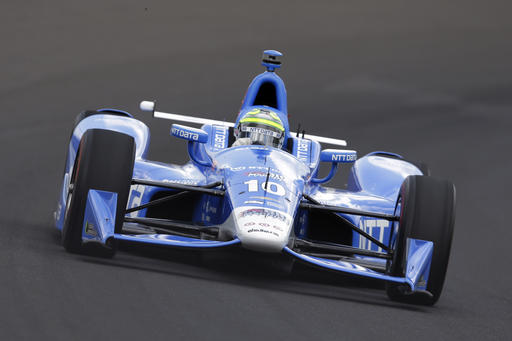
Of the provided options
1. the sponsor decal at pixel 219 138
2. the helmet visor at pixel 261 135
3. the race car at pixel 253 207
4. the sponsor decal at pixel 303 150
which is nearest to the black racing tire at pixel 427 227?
the race car at pixel 253 207

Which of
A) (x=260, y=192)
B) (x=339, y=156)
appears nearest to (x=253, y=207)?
(x=260, y=192)

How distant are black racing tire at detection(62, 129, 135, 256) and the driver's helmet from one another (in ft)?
6.70

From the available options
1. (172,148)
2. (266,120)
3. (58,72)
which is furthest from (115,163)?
(58,72)

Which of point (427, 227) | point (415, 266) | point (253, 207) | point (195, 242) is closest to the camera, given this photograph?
point (195, 242)

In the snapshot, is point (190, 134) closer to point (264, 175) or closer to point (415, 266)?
point (264, 175)

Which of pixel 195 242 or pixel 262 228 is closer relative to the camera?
pixel 262 228

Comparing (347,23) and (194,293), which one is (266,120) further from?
(347,23)

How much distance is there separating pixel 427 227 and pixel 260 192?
1493 mm

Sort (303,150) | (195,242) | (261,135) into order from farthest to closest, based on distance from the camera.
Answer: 1. (303,150)
2. (261,135)
3. (195,242)

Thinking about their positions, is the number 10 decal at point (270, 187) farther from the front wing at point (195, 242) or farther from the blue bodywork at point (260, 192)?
the front wing at point (195, 242)

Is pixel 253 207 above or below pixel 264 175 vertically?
below

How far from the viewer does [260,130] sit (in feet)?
36.4

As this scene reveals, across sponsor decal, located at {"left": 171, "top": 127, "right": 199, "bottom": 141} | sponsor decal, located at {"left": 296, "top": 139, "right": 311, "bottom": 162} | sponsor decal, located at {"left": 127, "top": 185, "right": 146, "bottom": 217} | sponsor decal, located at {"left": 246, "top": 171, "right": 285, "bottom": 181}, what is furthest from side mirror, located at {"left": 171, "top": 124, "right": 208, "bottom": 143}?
sponsor decal, located at {"left": 296, "top": 139, "right": 311, "bottom": 162}

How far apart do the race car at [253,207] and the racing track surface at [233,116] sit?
27 centimetres
